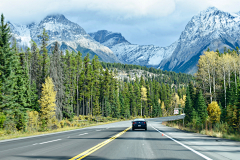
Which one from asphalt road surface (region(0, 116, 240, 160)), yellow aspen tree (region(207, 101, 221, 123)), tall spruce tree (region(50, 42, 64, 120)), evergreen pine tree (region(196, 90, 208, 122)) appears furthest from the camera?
evergreen pine tree (region(196, 90, 208, 122))

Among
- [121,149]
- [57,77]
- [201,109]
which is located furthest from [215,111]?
[121,149]

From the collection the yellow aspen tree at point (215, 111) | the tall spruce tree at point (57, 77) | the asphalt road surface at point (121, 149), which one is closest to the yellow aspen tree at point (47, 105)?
the tall spruce tree at point (57, 77)

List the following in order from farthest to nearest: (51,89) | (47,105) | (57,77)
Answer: (57,77) < (51,89) < (47,105)

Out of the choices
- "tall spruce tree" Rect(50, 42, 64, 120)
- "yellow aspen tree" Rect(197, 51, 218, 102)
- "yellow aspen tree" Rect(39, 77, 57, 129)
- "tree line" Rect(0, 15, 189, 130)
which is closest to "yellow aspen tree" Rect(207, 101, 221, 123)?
"yellow aspen tree" Rect(197, 51, 218, 102)

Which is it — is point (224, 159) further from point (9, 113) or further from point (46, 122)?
point (46, 122)

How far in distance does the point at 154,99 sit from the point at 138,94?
18.7 meters

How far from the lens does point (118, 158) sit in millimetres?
8078

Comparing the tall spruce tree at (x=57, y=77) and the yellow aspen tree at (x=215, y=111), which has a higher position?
the tall spruce tree at (x=57, y=77)

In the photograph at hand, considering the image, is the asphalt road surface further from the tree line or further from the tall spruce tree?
the tall spruce tree

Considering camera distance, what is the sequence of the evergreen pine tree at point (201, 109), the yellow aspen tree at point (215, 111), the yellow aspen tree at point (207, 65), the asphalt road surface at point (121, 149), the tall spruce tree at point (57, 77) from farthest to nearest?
the evergreen pine tree at point (201, 109) < the yellow aspen tree at point (207, 65) < the tall spruce tree at point (57, 77) < the yellow aspen tree at point (215, 111) < the asphalt road surface at point (121, 149)

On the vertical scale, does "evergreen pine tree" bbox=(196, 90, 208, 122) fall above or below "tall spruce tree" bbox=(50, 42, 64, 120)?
below

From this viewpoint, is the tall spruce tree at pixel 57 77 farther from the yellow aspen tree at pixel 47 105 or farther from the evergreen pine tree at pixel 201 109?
the evergreen pine tree at pixel 201 109

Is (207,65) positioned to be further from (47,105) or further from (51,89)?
(47,105)

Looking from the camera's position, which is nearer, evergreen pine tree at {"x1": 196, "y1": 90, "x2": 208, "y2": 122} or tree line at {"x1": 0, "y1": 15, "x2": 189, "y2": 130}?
tree line at {"x1": 0, "y1": 15, "x2": 189, "y2": 130}
